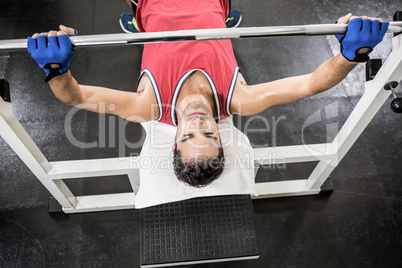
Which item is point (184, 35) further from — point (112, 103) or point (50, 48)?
point (112, 103)

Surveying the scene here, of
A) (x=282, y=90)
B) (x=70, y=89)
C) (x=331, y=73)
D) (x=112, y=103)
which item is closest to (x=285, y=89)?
(x=282, y=90)

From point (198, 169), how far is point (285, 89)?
646mm

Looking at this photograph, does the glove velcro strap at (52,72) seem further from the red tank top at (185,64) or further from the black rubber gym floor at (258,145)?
the black rubber gym floor at (258,145)

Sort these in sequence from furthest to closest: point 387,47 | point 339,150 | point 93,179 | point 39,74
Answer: point 387,47
point 39,74
point 93,179
point 339,150

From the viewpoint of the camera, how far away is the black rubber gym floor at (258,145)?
2.13 m

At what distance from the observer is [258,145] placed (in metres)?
2.48

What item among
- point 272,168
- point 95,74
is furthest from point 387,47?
point 95,74

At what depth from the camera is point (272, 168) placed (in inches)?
95.6

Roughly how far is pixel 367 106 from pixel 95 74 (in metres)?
1.97

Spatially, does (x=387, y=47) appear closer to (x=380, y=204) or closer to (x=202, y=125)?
(x=380, y=204)

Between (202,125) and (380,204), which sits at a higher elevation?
(202,125)

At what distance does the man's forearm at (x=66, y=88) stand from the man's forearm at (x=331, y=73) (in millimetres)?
1134

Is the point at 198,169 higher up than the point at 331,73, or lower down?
lower down

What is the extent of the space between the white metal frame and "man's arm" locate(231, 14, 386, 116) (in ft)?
0.57
